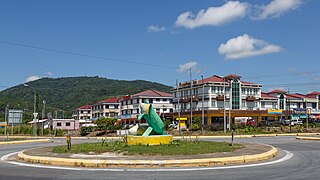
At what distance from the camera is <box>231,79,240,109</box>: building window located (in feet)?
262

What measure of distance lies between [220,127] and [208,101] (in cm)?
2056

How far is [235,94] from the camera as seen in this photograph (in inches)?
3155

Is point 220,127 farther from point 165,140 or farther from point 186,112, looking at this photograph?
point 165,140

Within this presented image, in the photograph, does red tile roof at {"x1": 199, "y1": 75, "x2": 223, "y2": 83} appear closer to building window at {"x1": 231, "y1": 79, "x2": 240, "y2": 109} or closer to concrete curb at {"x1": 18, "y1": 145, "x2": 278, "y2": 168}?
building window at {"x1": 231, "y1": 79, "x2": 240, "y2": 109}

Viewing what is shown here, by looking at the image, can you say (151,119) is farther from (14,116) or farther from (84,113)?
(84,113)

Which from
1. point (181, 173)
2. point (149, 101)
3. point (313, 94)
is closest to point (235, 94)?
point (149, 101)

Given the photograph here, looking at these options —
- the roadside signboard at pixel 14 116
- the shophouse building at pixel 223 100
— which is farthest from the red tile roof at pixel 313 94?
the roadside signboard at pixel 14 116

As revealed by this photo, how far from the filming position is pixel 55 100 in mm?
191875

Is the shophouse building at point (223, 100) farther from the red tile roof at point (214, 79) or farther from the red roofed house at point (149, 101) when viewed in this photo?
the red roofed house at point (149, 101)

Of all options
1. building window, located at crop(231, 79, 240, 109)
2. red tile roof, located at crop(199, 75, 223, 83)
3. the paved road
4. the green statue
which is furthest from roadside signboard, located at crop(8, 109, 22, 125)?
building window, located at crop(231, 79, 240, 109)

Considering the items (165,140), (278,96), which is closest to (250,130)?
(165,140)

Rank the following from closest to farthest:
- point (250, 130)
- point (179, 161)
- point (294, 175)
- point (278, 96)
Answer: point (294, 175)
point (179, 161)
point (250, 130)
point (278, 96)

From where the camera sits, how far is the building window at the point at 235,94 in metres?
79.9

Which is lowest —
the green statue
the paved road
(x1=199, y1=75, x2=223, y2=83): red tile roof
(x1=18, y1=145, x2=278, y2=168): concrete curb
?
the paved road
